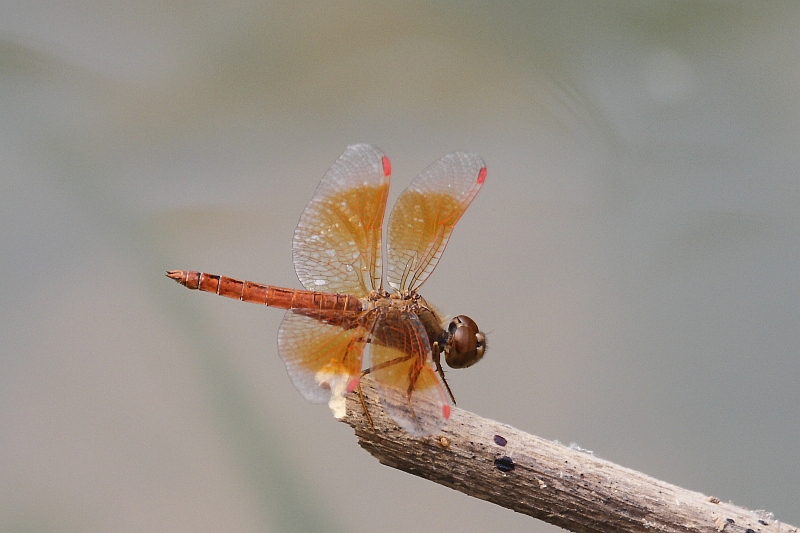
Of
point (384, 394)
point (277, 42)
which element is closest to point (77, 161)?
point (277, 42)

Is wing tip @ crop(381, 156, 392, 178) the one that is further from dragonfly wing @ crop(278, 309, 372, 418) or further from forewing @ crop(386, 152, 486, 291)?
dragonfly wing @ crop(278, 309, 372, 418)

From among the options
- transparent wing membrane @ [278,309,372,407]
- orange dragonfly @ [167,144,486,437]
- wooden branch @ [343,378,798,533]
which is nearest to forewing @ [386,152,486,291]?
orange dragonfly @ [167,144,486,437]

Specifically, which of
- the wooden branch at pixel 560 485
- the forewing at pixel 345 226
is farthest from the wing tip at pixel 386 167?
the wooden branch at pixel 560 485

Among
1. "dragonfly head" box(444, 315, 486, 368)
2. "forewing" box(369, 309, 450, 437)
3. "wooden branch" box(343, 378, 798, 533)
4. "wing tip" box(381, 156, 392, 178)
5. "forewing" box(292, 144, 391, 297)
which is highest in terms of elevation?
"wing tip" box(381, 156, 392, 178)

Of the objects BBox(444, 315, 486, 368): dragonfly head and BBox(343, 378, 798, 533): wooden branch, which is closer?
BBox(343, 378, 798, 533): wooden branch

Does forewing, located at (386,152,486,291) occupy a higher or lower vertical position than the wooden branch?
higher

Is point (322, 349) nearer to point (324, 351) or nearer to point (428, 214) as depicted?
point (324, 351)

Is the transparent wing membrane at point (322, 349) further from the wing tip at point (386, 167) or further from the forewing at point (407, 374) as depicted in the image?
the wing tip at point (386, 167)
